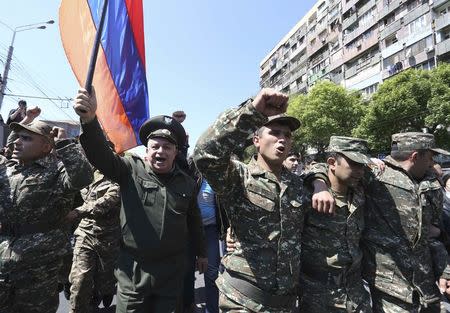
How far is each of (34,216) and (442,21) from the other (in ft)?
110

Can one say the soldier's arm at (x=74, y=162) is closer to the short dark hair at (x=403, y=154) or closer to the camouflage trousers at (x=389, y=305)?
the camouflage trousers at (x=389, y=305)

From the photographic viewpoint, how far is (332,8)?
155 feet

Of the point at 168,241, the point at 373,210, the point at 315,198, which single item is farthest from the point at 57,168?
the point at 373,210

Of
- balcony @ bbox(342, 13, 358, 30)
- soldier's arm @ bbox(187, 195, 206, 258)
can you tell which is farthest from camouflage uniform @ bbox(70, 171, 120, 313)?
balcony @ bbox(342, 13, 358, 30)

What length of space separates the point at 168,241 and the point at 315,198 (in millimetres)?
1133

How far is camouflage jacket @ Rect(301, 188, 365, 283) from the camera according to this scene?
8.13 feet

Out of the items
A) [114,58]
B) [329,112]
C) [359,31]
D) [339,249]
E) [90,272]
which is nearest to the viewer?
[339,249]

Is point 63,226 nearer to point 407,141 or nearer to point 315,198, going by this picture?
point 315,198

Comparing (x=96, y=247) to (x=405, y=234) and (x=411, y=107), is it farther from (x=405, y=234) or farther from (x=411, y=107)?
(x=411, y=107)

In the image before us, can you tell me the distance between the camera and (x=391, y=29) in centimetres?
3506

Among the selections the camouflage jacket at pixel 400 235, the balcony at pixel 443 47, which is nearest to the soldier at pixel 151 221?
the camouflage jacket at pixel 400 235

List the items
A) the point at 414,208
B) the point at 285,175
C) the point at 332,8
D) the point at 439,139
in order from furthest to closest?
the point at 332,8 → the point at 439,139 → the point at 414,208 → the point at 285,175

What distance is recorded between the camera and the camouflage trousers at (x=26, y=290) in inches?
111

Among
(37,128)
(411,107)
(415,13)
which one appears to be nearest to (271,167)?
(37,128)
